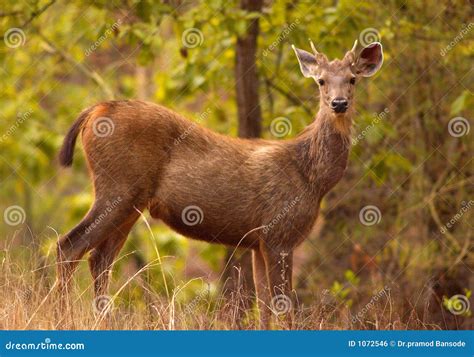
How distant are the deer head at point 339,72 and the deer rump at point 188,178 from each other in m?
0.83

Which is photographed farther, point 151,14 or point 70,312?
point 151,14

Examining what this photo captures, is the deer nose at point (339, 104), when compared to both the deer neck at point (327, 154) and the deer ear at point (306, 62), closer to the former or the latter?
the deer neck at point (327, 154)

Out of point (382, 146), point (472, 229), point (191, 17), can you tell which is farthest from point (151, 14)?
point (472, 229)

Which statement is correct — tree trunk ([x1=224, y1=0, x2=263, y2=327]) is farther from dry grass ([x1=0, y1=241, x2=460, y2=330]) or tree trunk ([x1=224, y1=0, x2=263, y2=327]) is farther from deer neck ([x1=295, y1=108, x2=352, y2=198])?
dry grass ([x1=0, y1=241, x2=460, y2=330])

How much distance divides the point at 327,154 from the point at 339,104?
66cm

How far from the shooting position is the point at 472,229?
43.7 feet

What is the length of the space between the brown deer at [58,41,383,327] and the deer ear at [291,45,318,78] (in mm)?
15

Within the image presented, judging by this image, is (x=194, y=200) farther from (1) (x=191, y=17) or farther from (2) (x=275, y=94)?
(2) (x=275, y=94)

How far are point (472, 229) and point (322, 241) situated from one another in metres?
3.03

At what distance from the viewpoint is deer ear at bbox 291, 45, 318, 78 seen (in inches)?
400

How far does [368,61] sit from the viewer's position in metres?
10.2

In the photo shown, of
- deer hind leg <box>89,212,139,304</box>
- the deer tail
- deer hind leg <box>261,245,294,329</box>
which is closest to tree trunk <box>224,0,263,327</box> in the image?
deer hind leg <box>261,245,294,329</box>

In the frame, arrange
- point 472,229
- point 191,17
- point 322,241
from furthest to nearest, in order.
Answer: point 322,241 < point 472,229 < point 191,17


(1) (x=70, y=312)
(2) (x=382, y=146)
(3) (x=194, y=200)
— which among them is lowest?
(1) (x=70, y=312)
